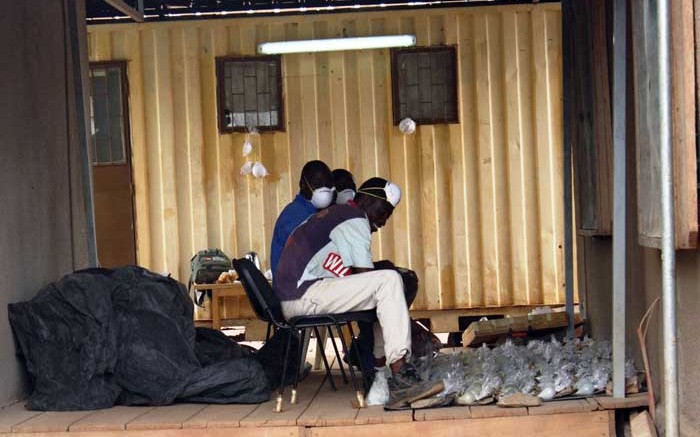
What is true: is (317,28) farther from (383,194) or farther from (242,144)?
(383,194)

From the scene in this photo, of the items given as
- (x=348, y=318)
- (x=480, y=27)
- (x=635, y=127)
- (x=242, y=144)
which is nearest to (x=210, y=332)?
(x=348, y=318)

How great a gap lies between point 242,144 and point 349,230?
5.22 meters

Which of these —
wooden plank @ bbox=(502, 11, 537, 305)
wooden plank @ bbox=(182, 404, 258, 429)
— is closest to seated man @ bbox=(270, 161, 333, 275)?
wooden plank @ bbox=(182, 404, 258, 429)

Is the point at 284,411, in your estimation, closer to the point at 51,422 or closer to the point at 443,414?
the point at 443,414

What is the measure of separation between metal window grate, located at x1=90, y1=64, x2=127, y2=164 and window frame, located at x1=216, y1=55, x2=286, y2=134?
37.4 inches

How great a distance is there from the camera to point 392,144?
1038 cm

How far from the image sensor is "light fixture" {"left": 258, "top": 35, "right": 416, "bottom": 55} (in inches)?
403

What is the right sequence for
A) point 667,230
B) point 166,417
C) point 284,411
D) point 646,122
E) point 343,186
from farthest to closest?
point 343,186 → point 284,411 → point 166,417 → point 646,122 → point 667,230

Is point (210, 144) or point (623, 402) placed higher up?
point (210, 144)

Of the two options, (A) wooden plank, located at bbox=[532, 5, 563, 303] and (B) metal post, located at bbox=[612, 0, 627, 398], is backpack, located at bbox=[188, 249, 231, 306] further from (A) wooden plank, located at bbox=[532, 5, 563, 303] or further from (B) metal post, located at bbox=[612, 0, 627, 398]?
(B) metal post, located at bbox=[612, 0, 627, 398]

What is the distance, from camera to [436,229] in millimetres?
10375

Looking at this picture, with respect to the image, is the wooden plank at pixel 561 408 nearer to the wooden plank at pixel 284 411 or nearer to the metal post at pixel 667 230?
the metal post at pixel 667 230

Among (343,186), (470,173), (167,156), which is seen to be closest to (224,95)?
(167,156)

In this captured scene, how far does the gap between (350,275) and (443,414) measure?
0.90m
